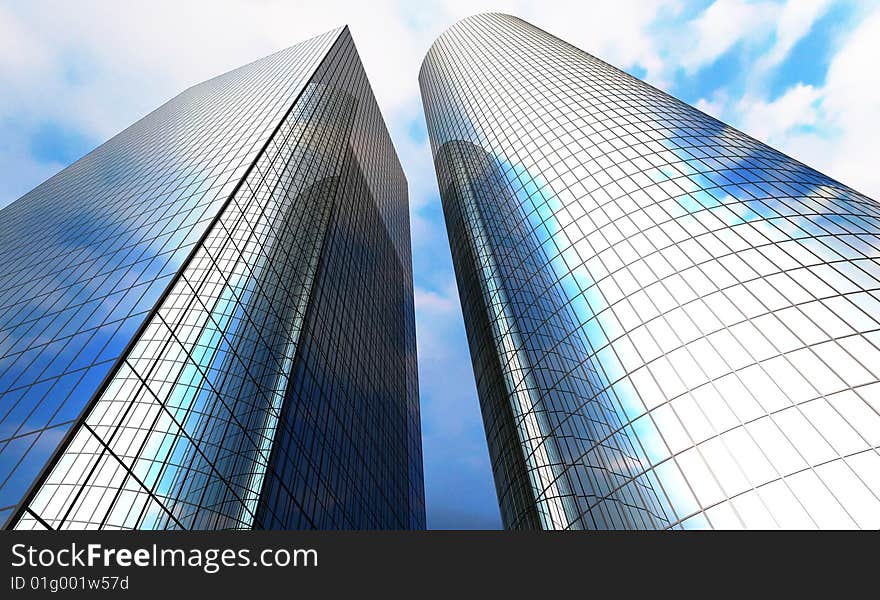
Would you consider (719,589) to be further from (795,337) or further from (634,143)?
(634,143)

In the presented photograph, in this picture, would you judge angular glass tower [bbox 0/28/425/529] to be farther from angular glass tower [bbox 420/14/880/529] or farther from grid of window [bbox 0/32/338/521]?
angular glass tower [bbox 420/14/880/529]

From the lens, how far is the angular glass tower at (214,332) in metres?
23.8

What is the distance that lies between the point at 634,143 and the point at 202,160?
157 feet

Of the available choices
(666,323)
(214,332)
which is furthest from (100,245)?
(666,323)

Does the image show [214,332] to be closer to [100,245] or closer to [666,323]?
[100,245]

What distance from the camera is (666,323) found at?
3438cm

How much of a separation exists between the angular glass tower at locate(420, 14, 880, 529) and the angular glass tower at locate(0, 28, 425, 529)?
2036 centimetres

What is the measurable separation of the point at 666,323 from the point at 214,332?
107 ft

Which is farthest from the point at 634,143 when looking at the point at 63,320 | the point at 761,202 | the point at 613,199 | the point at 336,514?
the point at 63,320

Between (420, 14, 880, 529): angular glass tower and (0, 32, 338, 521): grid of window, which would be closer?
(0, 32, 338, 521): grid of window

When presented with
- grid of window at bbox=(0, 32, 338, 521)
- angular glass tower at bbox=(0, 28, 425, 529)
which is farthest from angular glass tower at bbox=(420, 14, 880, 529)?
grid of window at bbox=(0, 32, 338, 521)

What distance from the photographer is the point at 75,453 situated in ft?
68.0

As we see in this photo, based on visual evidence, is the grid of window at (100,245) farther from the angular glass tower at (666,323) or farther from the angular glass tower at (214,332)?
the angular glass tower at (666,323)

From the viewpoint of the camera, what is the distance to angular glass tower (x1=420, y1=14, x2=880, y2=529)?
25.2 metres
